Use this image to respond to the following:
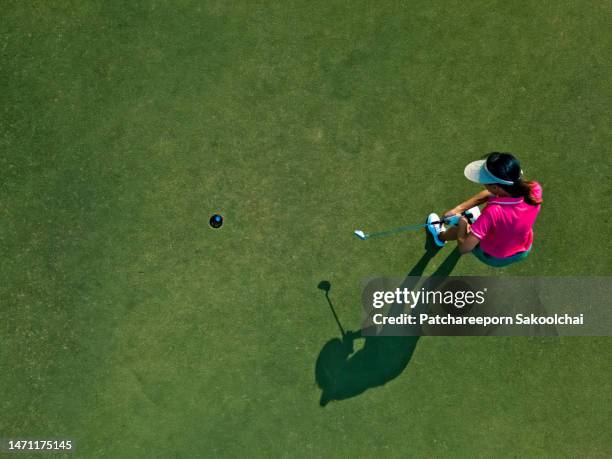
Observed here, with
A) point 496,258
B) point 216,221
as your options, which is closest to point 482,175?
point 496,258

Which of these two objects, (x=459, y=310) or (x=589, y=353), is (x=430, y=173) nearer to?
(x=459, y=310)

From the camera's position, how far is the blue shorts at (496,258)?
6.49 metres

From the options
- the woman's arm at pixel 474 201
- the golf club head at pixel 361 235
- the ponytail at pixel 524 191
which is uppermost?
the ponytail at pixel 524 191

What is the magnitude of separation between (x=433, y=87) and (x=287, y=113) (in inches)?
72.0

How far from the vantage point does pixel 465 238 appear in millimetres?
6055

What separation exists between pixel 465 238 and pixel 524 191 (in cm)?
75

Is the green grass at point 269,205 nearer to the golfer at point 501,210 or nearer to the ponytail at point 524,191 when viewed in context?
the golfer at point 501,210

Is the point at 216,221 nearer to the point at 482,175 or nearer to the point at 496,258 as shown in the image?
the point at 482,175

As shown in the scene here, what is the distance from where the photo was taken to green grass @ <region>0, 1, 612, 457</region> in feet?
22.9

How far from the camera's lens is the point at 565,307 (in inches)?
283

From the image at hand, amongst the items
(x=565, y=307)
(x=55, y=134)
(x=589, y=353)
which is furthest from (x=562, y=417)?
(x=55, y=134)

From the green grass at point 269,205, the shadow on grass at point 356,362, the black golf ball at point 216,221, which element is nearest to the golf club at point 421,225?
the green grass at point 269,205

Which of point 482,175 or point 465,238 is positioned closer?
point 482,175

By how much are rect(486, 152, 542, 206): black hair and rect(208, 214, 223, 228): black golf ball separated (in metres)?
3.15
